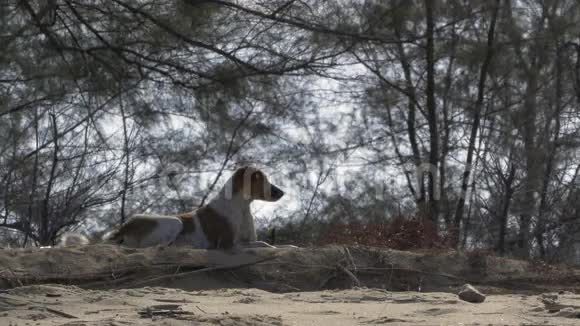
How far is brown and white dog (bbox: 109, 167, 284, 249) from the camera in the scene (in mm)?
9062

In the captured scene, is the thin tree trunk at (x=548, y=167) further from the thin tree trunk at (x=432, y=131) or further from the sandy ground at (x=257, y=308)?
the sandy ground at (x=257, y=308)

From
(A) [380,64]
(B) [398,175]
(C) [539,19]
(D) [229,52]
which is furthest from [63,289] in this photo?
(C) [539,19]

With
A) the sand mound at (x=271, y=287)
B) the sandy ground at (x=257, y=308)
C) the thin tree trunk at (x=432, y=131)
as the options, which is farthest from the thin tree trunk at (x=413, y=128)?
the sandy ground at (x=257, y=308)

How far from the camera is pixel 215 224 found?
9250 mm

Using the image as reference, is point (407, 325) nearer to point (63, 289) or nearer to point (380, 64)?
point (63, 289)

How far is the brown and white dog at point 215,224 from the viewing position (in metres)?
9.06

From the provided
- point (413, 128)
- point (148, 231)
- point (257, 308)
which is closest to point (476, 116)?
point (413, 128)

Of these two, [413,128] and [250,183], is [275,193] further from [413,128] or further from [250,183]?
[413,128]

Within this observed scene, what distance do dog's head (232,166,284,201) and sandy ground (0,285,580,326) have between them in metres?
2.85

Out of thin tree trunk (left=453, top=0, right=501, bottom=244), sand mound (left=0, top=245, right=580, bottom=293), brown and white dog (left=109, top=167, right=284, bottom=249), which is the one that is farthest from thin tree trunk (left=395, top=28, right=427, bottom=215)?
sand mound (left=0, top=245, right=580, bottom=293)

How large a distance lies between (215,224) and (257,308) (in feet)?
11.8

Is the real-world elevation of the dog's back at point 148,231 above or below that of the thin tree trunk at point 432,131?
below

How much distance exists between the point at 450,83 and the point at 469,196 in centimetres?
155

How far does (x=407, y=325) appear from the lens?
4785 mm
